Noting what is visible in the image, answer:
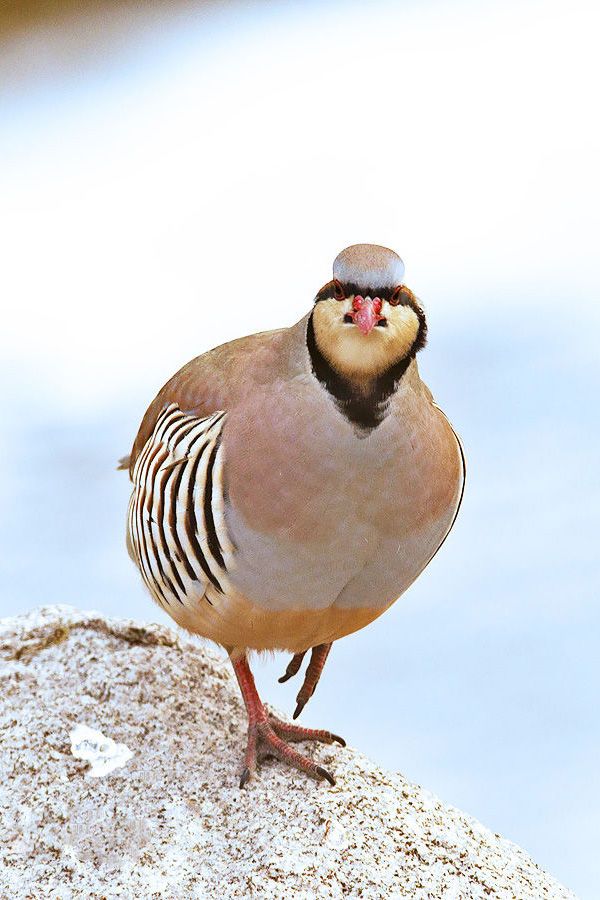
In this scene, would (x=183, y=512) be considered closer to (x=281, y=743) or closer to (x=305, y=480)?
(x=305, y=480)

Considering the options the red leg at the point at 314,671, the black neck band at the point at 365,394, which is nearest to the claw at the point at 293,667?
the red leg at the point at 314,671

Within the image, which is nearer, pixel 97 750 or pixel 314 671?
pixel 97 750

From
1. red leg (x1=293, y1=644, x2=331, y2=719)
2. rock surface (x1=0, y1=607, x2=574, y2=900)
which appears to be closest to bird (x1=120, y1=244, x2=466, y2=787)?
rock surface (x1=0, y1=607, x2=574, y2=900)

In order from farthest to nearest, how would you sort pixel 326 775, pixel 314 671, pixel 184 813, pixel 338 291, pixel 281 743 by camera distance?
pixel 314 671 → pixel 281 743 → pixel 326 775 → pixel 184 813 → pixel 338 291

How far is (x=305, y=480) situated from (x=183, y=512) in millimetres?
391

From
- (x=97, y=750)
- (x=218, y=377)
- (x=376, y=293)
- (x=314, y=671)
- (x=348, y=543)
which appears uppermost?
(x=218, y=377)

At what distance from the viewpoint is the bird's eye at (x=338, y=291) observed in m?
2.84

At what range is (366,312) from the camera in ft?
9.02

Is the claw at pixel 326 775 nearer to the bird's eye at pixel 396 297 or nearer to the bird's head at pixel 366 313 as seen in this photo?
the bird's head at pixel 366 313

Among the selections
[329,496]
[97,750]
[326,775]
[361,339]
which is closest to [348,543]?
[329,496]

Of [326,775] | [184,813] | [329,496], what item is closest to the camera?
[329,496]

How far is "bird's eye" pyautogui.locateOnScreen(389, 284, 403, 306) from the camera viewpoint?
283 centimetres

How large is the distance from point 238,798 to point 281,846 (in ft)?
0.81

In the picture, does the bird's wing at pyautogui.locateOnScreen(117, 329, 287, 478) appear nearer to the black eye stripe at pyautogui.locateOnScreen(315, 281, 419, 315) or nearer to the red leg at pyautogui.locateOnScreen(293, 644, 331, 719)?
the black eye stripe at pyautogui.locateOnScreen(315, 281, 419, 315)
